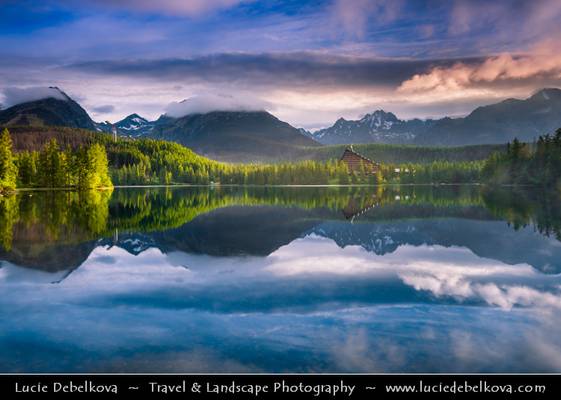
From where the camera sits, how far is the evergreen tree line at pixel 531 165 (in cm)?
14012

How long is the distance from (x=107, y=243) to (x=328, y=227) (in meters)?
18.0

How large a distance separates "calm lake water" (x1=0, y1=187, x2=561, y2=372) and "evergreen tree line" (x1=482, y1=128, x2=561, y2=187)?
123189 millimetres

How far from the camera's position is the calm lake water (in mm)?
11758

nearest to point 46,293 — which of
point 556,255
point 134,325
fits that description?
point 134,325

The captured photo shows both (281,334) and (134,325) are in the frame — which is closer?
(281,334)

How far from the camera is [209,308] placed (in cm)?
1603

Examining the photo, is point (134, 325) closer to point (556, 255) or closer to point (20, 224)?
point (556, 255)
